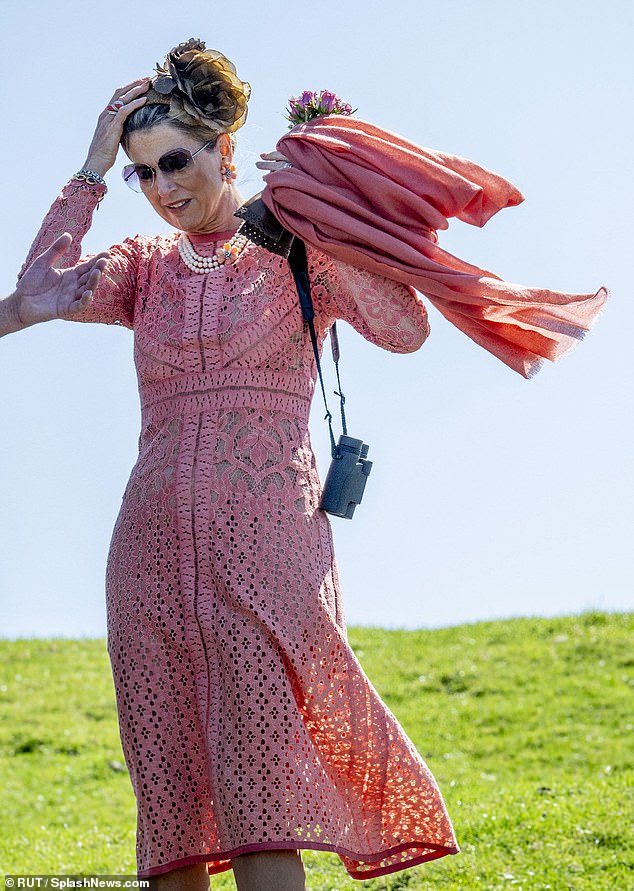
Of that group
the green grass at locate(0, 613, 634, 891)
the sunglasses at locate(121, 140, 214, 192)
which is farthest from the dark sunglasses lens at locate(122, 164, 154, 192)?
the green grass at locate(0, 613, 634, 891)

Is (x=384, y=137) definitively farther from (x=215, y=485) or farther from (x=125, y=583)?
(x=125, y=583)

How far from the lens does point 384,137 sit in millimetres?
3398

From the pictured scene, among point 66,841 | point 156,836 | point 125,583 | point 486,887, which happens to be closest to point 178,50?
point 125,583

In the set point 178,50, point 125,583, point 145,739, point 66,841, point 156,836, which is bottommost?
point 66,841

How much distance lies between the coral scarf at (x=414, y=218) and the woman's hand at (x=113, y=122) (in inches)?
18.3

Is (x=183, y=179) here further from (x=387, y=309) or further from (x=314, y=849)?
(x=314, y=849)

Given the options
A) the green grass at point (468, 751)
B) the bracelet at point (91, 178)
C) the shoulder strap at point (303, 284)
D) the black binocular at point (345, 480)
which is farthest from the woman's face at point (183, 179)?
the green grass at point (468, 751)

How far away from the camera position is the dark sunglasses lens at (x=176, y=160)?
3.49 m

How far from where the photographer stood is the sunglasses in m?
3.49

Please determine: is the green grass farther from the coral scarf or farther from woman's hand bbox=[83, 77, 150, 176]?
woman's hand bbox=[83, 77, 150, 176]

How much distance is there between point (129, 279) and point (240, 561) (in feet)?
3.08

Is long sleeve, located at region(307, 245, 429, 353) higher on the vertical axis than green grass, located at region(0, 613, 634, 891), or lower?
higher

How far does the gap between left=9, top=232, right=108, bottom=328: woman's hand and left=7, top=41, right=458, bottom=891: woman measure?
0.66 feet

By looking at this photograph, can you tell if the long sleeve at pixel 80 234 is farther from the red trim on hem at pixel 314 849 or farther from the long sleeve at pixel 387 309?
the red trim on hem at pixel 314 849
